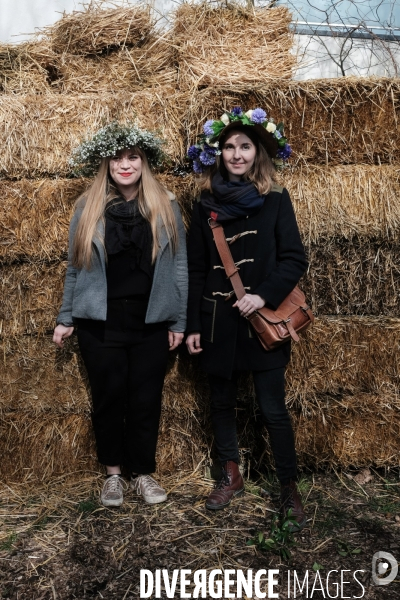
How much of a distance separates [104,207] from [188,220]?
0.56m

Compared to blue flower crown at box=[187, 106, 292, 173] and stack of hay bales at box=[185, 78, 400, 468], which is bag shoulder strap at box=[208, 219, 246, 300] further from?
stack of hay bales at box=[185, 78, 400, 468]

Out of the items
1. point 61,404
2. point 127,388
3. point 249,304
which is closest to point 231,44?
point 249,304

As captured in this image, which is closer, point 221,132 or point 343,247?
point 221,132

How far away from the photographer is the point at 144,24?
13.5 ft

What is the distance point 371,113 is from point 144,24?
1616 mm

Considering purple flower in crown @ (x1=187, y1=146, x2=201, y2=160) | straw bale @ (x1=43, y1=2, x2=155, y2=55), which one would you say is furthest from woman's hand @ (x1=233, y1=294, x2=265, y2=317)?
straw bale @ (x1=43, y1=2, x2=155, y2=55)

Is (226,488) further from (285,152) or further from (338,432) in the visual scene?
(285,152)

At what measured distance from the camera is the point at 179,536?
10.5ft

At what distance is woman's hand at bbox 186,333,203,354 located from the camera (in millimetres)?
3373

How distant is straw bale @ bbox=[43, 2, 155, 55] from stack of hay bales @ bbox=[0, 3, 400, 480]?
0.28 meters

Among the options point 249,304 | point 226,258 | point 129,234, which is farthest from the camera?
point 129,234

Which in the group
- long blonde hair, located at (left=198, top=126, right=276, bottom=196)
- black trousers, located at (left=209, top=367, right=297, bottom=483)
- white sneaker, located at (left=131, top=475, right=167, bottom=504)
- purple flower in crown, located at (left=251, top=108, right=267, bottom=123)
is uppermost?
purple flower in crown, located at (left=251, top=108, right=267, bottom=123)

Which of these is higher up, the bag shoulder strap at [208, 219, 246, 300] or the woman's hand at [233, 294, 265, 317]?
the bag shoulder strap at [208, 219, 246, 300]

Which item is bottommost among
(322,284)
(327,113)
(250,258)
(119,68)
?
(322,284)
